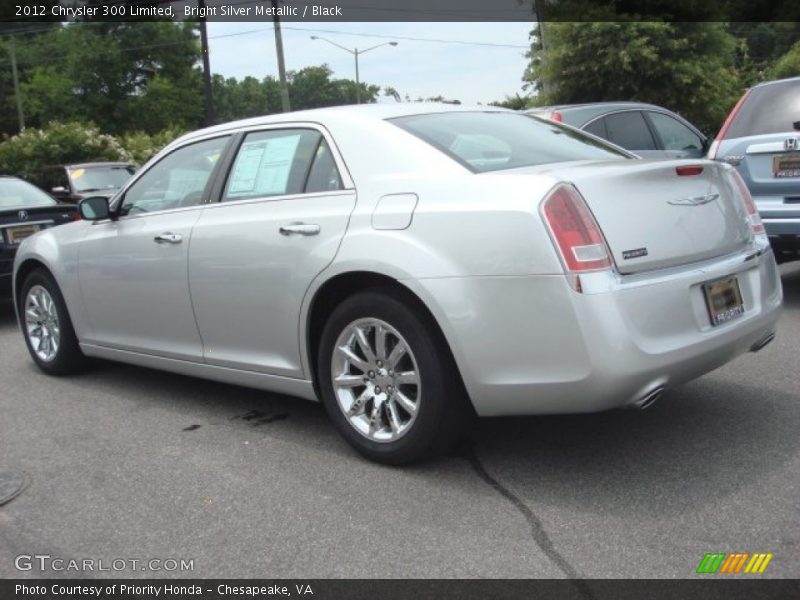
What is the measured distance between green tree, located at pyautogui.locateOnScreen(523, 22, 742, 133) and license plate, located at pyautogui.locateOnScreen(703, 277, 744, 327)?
50.4 ft

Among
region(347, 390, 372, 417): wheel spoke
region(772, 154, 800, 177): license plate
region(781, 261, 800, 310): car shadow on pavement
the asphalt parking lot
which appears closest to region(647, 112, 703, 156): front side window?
region(781, 261, 800, 310): car shadow on pavement

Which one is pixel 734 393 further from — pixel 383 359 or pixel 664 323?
pixel 383 359

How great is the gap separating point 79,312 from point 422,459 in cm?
290

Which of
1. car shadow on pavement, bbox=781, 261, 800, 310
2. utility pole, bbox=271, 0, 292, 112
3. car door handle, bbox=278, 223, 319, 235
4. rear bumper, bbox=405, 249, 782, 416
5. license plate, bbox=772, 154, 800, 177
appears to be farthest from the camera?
utility pole, bbox=271, 0, 292, 112

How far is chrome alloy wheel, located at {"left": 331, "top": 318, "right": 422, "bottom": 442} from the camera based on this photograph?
3.59 meters

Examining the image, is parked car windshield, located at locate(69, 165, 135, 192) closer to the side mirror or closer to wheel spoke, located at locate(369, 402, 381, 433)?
the side mirror

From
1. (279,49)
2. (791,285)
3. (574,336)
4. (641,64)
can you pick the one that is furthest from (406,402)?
(279,49)

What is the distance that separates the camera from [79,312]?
542 cm

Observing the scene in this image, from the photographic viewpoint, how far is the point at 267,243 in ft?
13.2

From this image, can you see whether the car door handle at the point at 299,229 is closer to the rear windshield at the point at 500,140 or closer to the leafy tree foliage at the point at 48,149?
the rear windshield at the point at 500,140

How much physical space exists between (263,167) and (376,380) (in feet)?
4.41

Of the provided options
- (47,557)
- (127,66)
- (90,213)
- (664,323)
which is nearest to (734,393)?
(664,323)

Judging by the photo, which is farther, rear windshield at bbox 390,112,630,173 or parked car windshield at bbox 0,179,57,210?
parked car windshield at bbox 0,179,57,210

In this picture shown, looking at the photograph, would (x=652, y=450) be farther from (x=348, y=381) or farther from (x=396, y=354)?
(x=348, y=381)
